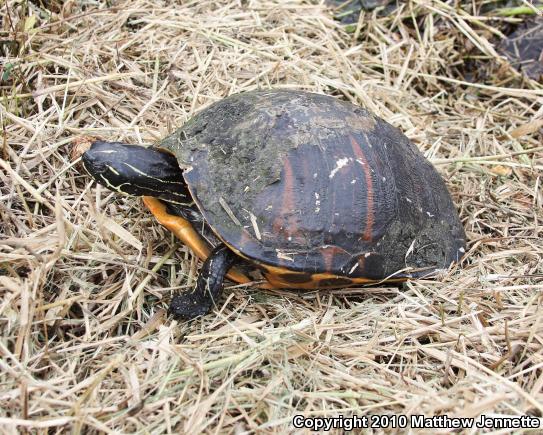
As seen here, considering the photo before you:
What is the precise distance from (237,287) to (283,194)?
569 mm

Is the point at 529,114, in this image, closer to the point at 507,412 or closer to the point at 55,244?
the point at 507,412

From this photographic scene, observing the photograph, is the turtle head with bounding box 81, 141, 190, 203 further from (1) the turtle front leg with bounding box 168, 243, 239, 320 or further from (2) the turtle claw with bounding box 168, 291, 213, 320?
(2) the turtle claw with bounding box 168, 291, 213, 320

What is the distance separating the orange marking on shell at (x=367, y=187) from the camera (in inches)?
113

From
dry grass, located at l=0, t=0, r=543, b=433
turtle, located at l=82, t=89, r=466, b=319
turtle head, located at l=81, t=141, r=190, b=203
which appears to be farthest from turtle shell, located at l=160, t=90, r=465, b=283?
dry grass, located at l=0, t=0, r=543, b=433

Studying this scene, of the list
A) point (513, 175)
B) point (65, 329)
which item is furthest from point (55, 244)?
point (513, 175)

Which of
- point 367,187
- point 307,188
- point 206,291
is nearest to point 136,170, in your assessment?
point 206,291

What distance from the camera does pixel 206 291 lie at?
2.73m

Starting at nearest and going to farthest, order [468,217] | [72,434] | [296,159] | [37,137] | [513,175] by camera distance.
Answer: [72,434] < [296,159] < [37,137] < [468,217] < [513,175]

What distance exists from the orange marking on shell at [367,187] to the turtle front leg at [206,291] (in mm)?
729

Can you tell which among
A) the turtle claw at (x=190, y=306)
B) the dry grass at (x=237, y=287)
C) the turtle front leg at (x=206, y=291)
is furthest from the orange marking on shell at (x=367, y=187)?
the turtle claw at (x=190, y=306)

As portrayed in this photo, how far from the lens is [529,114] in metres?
4.50

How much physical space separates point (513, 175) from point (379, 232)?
164cm

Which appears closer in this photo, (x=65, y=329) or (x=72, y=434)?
(x=72, y=434)

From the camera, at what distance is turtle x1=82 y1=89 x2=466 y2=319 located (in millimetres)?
2736
